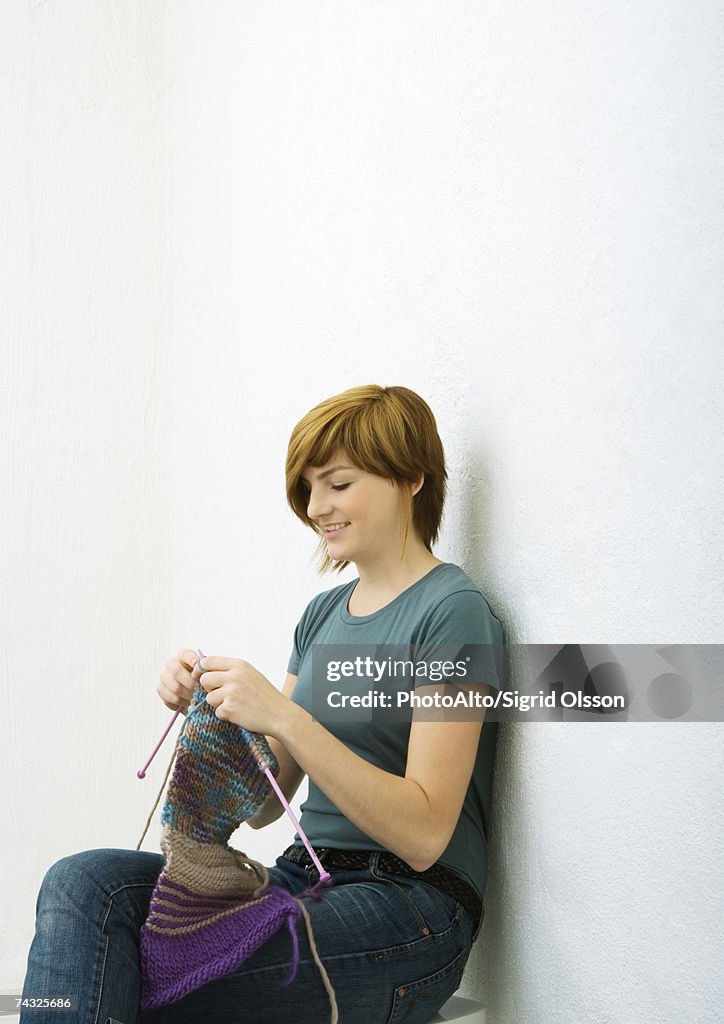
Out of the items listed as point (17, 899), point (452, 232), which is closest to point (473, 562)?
point (452, 232)

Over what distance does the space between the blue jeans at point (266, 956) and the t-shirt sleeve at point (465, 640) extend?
224 millimetres

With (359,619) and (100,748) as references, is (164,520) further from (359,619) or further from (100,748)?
(359,619)

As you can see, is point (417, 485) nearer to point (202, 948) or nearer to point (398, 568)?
point (398, 568)

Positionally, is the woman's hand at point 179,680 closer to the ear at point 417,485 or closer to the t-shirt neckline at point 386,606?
the t-shirt neckline at point 386,606

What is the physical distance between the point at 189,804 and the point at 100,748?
1392mm

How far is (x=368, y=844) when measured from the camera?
3.74 feet

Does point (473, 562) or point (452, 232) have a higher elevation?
point (452, 232)

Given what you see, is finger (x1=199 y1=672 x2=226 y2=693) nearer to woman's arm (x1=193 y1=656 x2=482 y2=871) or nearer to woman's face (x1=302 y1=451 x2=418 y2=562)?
woman's arm (x1=193 y1=656 x2=482 y2=871)

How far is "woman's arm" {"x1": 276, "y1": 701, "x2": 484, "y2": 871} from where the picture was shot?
1.02 metres

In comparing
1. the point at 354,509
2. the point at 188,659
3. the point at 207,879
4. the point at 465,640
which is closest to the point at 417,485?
the point at 354,509

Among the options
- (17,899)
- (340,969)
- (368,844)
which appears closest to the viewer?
(340,969)

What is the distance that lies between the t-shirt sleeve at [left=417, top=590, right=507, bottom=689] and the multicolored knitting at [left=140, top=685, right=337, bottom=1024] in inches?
8.0

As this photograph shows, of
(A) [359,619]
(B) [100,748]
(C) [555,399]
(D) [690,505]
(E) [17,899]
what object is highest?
(C) [555,399]

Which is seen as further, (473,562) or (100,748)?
(100,748)
